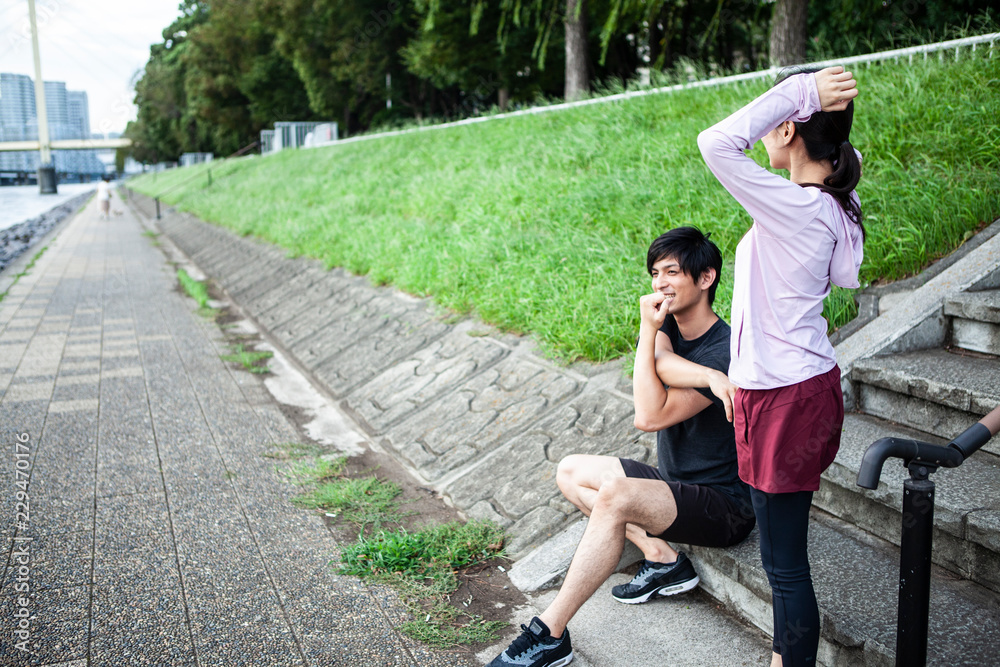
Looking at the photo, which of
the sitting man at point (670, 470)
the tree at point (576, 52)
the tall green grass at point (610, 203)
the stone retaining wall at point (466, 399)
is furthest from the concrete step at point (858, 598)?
the tree at point (576, 52)

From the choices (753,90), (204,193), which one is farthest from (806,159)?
(204,193)

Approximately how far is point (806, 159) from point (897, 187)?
3.06 metres

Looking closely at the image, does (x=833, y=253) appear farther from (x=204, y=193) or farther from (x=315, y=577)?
(x=204, y=193)

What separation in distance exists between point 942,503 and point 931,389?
2.29 ft

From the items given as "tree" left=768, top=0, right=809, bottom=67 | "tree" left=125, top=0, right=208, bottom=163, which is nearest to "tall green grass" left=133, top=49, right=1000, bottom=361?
"tree" left=768, top=0, right=809, bottom=67

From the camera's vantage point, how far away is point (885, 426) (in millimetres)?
3143

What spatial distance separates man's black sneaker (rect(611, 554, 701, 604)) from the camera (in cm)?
286

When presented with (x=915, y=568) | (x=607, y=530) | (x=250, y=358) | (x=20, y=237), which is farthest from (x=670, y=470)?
(x=20, y=237)

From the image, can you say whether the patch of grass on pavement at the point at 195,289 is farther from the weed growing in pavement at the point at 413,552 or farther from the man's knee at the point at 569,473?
the man's knee at the point at 569,473

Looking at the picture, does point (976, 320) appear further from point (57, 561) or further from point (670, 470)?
point (57, 561)

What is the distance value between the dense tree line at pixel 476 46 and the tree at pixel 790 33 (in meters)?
0.01

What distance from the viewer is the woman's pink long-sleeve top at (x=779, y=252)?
5.66 feet

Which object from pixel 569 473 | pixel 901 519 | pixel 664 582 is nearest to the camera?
pixel 901 519

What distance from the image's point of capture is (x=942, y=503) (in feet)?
8.05
